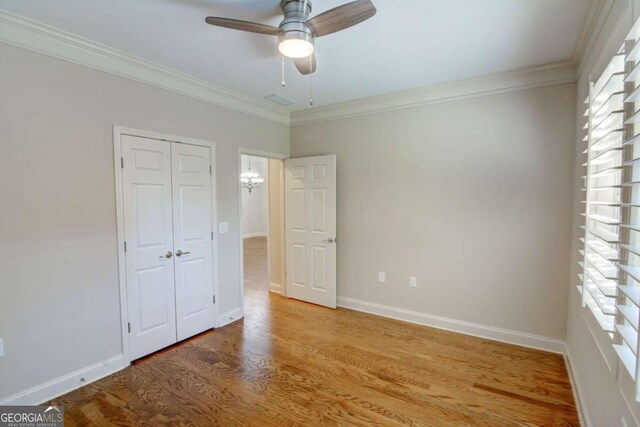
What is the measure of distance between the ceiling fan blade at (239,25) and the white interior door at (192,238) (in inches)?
63.2

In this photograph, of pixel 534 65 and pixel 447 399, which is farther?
pixel 534 65

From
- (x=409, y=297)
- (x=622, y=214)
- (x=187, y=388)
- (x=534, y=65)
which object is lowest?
(x=187, y=388)

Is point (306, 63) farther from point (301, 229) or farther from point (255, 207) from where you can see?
point (255, 207)

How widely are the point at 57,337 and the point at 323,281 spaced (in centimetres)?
278

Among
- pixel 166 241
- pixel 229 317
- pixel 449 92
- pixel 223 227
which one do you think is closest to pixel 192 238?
pixel 166 241

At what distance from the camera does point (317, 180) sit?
4129mm

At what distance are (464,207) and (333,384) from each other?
224 cm

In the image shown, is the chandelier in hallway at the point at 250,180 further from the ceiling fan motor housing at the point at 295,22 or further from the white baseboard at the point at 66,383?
the ceiling fan motor housing at the point at 295,22

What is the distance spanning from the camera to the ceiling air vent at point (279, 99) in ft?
12.0

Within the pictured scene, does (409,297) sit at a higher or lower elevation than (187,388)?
higher

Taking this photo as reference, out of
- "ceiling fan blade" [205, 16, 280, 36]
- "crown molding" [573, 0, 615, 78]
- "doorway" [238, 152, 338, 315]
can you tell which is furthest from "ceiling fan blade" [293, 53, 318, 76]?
"crown molding" [573, 0, 615, 78]

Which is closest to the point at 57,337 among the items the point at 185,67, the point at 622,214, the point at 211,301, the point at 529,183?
the point at 211,301

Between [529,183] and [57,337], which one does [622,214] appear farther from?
[57,337]

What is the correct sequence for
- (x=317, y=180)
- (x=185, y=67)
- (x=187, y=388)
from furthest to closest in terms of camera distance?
(x=317, y=180) → (x=185, y=67) → (x=187, y=388)
